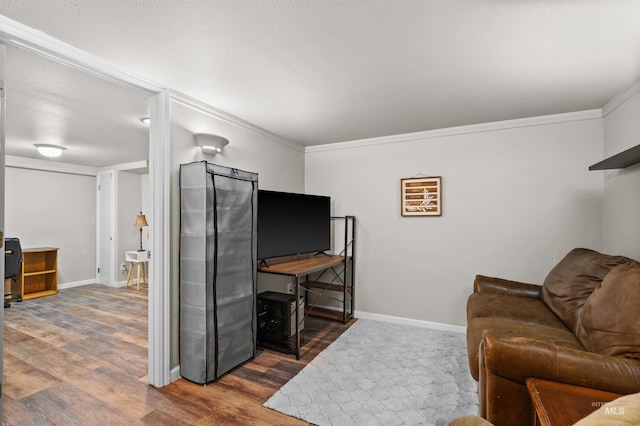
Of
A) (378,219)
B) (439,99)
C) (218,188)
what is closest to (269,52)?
(218,188)

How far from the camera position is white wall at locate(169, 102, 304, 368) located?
247 cm

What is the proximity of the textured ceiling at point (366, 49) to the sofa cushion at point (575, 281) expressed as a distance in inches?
52.0

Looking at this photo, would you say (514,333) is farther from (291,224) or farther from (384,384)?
(291,224)

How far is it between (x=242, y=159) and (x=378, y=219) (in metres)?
1.80

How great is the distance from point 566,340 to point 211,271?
240 centimetres

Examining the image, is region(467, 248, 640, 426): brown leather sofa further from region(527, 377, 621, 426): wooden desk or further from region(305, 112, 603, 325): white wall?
region(305, 112, 603, 325): white wall

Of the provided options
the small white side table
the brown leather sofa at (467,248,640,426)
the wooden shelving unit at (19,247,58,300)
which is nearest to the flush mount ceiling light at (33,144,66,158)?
the wooden shelving unit at (19,247,58,300)

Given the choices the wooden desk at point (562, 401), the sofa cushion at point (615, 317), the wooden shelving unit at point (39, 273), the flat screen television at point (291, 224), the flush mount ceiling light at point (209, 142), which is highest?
the flush mount ceiling light at point (209, 142)

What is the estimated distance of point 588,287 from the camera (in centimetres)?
221

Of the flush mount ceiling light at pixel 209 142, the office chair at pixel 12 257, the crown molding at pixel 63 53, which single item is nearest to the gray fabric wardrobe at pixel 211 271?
the flush mount ceiling light at pixel 209 142

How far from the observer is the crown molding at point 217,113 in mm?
2526

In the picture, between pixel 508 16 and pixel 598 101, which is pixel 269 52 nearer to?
pixel 508 16

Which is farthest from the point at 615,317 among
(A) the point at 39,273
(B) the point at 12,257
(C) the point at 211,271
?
(A) the point at 39,273

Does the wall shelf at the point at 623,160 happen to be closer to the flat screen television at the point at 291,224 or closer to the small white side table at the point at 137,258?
the flat screen television at the point at 291,224
